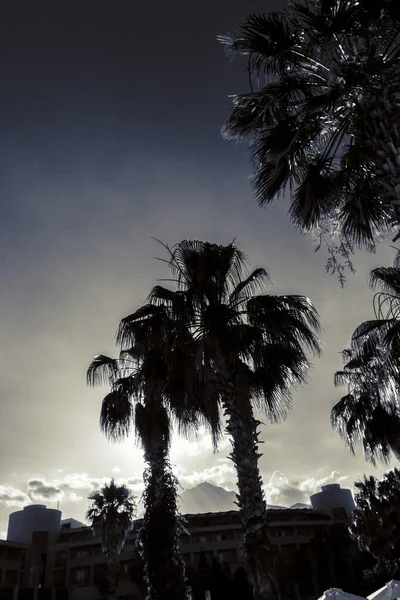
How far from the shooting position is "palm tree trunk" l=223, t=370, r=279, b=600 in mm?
8938

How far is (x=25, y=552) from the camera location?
5931 cm

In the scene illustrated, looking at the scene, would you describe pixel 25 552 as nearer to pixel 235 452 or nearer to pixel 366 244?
pixel 235 452

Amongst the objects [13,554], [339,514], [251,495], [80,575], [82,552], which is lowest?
[251,495]

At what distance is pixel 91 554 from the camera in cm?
5641

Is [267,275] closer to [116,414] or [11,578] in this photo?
[116,414]

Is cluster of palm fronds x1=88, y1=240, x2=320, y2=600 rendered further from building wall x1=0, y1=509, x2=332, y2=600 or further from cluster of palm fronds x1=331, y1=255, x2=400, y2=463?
building wall x1=0, y1=509, x2=332, y2=600

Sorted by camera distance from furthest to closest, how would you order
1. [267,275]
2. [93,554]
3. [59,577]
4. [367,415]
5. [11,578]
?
[59,577]
[93,554]
[11,578]
[367,415]
[267,275]

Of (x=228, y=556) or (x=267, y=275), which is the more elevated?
(x=228, y=556)

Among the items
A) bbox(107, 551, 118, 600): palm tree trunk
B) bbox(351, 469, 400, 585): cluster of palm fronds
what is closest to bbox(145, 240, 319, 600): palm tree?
bbox(107, 551, 118, 600): palm tree trunk

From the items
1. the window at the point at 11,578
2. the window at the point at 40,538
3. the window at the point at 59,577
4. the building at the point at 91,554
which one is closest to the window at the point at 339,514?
the building at the point at 91,554

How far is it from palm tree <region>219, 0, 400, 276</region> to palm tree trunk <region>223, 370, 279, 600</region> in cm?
425

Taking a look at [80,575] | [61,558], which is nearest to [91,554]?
[80,575]

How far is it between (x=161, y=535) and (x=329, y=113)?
485 inches

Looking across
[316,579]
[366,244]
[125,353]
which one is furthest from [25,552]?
[366,244]
